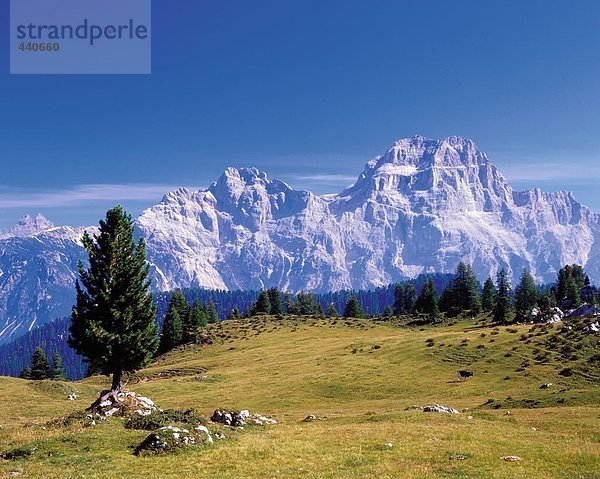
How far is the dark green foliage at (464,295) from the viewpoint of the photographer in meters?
176

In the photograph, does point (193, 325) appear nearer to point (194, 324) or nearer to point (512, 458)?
point (194, 324)

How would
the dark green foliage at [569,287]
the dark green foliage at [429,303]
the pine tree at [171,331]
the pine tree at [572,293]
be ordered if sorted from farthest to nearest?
1. the dark green foliage at [429,303]
2. the pine tree at [171,331]
3. the dark green foliage at [569,287]
4. the pine tree at [572,293]

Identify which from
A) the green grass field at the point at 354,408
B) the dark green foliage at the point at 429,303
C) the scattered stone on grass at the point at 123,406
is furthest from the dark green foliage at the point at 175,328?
the scattered stone on grass at the point at 123,406

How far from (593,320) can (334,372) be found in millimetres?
46258

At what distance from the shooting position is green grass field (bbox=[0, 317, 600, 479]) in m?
27.9

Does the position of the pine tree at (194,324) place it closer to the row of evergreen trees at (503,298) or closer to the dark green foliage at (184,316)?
the dark green foliage at (184,316)

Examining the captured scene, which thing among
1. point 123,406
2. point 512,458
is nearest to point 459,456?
point 512,458

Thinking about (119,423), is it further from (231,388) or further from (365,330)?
(365,330)

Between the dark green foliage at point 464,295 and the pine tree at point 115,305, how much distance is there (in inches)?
5537

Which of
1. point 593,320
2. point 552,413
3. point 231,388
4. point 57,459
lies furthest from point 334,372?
point 57,459

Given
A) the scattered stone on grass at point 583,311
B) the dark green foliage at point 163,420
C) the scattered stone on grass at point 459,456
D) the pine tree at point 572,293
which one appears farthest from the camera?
the pine tree at point 572,293

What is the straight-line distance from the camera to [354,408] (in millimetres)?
62312

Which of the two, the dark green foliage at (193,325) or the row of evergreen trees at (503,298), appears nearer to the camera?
the dark green foliage at (193,325)

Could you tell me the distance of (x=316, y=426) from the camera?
43.6 meters
